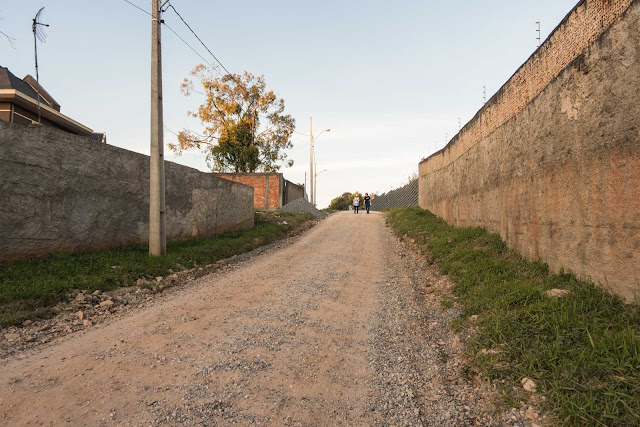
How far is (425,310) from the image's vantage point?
5.45m

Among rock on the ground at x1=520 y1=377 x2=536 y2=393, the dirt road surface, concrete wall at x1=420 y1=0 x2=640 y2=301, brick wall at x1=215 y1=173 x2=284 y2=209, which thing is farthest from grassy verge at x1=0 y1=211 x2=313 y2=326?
brick wall at x1=215 y1=173 x2=284 y2=209

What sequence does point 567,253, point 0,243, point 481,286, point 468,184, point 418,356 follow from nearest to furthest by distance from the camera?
point 418,356
point 567,253
point 481,286
point 0,243
point 468,184

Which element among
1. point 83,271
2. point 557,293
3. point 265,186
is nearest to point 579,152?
point 557,293

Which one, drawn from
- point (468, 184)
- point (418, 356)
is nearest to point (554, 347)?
point (418, 356)

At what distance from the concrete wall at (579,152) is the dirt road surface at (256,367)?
5.78 ft

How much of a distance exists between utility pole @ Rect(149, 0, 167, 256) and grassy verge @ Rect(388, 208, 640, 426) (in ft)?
20.4

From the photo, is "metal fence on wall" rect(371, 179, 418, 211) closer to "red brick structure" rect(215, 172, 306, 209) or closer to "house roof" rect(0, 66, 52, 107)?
"red brick structure" rect(215, 172, 306, 209)

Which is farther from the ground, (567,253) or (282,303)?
(567,253)

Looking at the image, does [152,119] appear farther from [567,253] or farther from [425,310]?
[567,253]

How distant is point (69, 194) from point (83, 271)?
1.72m

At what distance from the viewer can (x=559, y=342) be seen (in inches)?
127

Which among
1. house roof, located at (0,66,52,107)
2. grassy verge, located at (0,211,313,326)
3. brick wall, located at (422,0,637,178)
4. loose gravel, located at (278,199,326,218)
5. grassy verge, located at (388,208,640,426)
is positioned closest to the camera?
grassy verge, located at (388,208,640,426)

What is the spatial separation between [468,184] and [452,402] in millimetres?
7690

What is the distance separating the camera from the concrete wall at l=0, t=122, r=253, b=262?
246 inches
